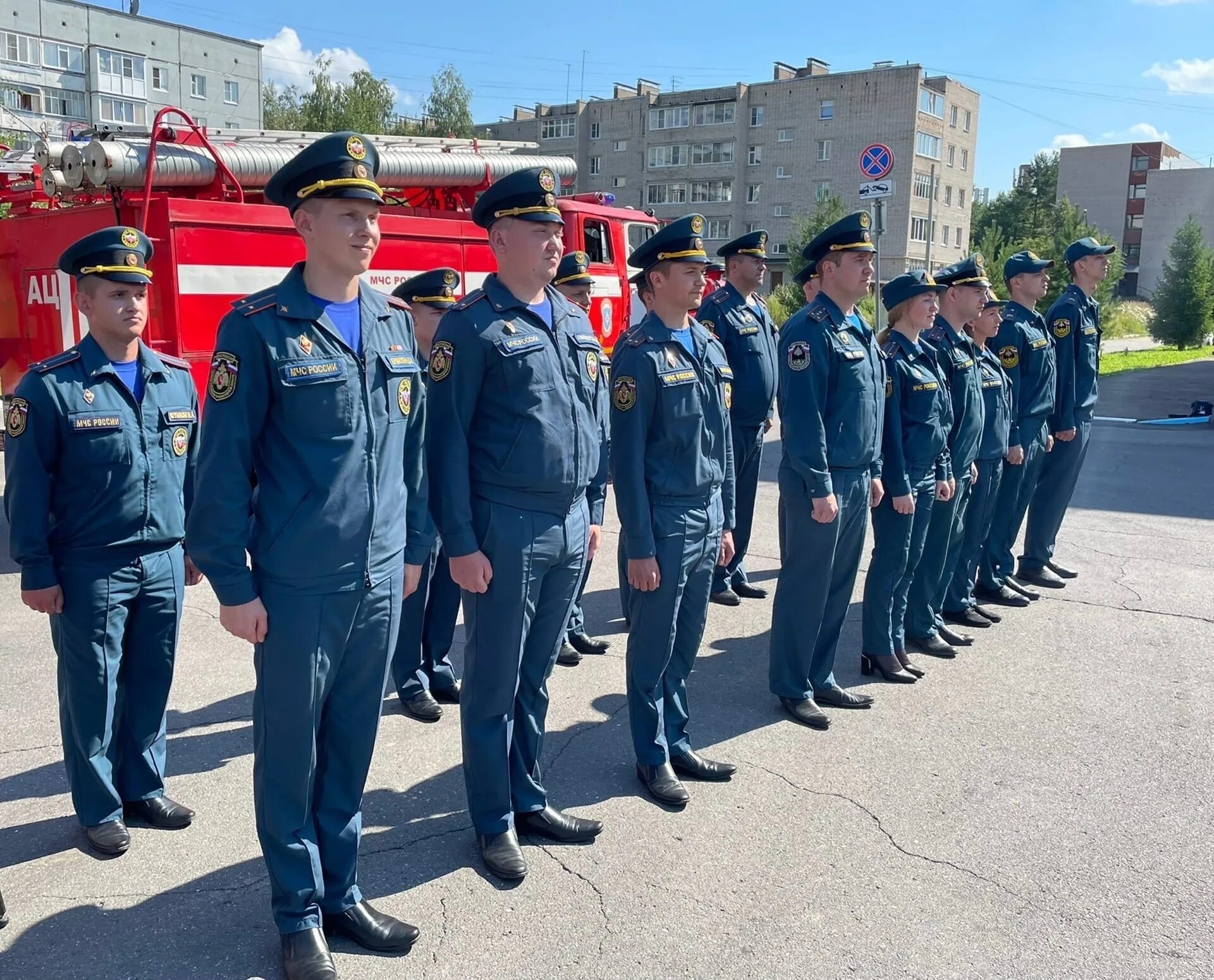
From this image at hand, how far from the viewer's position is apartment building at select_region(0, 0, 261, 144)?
55.0 metres

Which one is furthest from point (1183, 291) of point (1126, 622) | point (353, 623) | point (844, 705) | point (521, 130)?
point (521, 130)

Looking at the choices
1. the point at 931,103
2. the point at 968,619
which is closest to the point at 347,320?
the point at 968,619

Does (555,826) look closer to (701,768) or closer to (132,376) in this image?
(701,768)

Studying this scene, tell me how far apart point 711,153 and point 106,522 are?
219 feet

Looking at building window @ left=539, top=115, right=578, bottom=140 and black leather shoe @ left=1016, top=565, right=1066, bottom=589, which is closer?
black leather shoe @ left=1016, top=565, right=1066, bottom=589

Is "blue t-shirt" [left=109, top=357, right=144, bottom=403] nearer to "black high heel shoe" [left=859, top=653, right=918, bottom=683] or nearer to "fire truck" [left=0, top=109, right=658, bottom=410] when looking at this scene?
"black high heel shoe" [left=859, top=653, right=918, bottom=683]

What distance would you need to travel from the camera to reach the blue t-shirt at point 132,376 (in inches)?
136

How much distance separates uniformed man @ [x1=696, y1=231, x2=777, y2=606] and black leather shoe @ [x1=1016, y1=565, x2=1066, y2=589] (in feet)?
6.20

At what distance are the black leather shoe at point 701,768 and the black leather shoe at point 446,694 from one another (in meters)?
1.26

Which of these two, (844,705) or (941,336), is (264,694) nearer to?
(844,705)

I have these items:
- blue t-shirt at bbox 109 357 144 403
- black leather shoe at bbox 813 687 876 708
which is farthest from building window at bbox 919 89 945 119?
blue t-shirt at bbox 109 357 144 403

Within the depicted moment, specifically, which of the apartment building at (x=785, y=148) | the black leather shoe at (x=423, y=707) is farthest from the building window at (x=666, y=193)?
the black leather shoe at (x=423, y=707)

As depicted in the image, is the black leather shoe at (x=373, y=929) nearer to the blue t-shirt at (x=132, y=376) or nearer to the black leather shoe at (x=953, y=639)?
the blue t-shirt at (x=132, y=376)

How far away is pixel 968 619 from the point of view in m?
6.27
